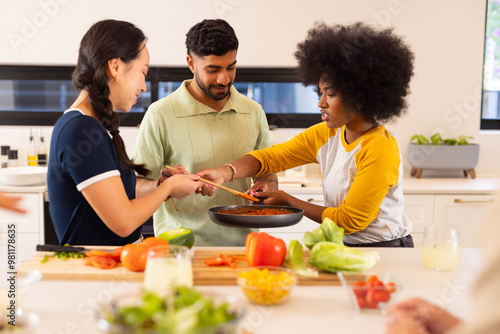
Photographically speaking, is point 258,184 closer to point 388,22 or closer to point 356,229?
point 356,229

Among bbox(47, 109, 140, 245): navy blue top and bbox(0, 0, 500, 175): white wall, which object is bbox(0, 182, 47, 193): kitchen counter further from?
bbox(47, 109, 140, 245): navy blue top

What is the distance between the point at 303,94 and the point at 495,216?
340cm

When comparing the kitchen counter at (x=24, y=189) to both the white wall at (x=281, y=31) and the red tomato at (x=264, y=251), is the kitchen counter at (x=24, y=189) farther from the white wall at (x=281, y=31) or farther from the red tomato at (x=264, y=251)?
the red tomato at (x=264, y=251)

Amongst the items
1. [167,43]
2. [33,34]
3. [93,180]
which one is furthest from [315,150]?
[33,34]

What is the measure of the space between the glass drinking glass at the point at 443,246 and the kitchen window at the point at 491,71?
9.49 ft

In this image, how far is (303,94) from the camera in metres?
4.01

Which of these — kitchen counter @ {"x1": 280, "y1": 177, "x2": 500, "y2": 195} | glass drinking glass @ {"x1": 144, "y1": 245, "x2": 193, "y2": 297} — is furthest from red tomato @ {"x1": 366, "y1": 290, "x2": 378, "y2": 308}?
kitchen counter @ {"x1": 280, "y1": 177, "x2": 500, "y2": 195}

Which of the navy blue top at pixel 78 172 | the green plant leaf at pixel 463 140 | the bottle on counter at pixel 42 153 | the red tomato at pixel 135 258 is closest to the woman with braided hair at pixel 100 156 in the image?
the navy blue top at pixel 78 172

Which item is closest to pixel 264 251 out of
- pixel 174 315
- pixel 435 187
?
pixel 174 315

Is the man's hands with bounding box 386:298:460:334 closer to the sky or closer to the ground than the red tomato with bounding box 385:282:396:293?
closer to the sky

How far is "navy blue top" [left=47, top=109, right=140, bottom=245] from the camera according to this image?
1565mm

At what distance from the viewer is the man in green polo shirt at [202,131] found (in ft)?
7.06

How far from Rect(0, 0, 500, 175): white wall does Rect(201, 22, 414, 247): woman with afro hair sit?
65.0 inches

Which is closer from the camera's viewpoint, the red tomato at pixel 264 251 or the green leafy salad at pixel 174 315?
the green leafy salad at pixel 174 315
